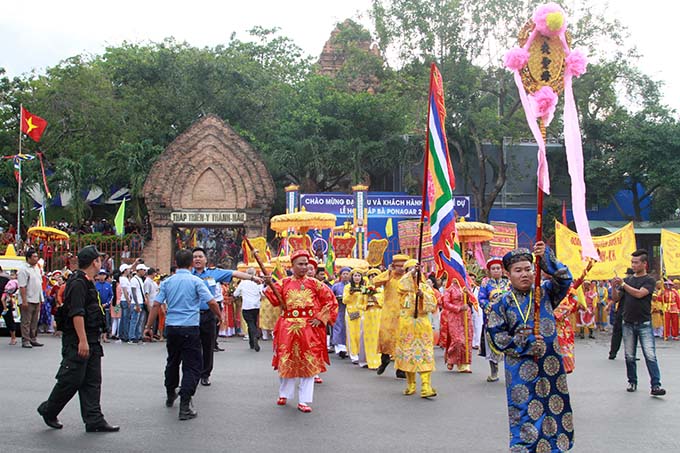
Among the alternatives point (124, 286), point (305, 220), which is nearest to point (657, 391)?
point (305, 220)

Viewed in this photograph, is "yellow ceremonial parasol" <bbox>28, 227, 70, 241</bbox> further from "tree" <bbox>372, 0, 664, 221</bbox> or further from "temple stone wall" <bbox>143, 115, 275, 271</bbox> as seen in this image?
"tree" <bbox>372, 0, 664, 221</bbox>

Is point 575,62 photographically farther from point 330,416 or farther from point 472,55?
point 472,55

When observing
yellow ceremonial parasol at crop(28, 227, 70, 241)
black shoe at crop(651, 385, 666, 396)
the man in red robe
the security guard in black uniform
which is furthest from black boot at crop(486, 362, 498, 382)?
yellow ceremonial parasol at crop(28, 227, 70, 241)

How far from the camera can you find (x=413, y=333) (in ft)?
29.6

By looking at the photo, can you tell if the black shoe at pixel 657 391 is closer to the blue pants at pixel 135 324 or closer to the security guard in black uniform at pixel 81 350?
the security guard in black uniform at pixel 81 350

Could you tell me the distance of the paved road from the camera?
6355mm

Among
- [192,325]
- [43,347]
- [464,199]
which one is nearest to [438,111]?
[192,325]

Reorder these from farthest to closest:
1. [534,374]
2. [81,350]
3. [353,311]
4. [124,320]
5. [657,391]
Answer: [124,320] < [353,311] < [657,391] < [81,350] < [534,374]

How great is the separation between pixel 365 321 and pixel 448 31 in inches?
956

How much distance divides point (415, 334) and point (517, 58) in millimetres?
4362

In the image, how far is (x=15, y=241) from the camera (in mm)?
28703

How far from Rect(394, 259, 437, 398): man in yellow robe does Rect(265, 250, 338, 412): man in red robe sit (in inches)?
43.9

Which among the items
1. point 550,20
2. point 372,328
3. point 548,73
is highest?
point 550,20

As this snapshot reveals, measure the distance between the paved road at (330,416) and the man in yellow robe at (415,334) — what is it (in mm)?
304
